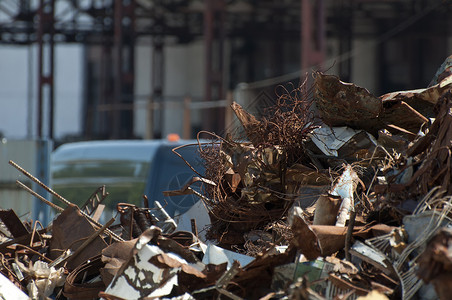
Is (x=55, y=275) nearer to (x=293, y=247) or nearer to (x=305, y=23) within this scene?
(x=293, y=247)

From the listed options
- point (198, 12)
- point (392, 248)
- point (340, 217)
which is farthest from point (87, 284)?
point (198, 12)

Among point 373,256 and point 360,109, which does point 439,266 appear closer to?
point 373,256

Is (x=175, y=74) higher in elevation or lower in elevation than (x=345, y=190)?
higher

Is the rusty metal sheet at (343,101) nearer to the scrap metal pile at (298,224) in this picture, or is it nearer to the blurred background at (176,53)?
the scrap metal pile at (298,224)

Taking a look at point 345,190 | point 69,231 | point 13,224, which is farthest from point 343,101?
point 13,224

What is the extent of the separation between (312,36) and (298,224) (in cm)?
1054

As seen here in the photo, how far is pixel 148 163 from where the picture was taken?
643 cm

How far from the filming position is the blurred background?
668 inches

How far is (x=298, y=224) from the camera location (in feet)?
7.73

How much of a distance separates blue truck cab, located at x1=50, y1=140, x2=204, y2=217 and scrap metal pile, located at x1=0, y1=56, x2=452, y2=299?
2585mm

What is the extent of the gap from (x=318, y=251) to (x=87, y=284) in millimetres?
1004

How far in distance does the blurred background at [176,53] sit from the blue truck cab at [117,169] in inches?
323

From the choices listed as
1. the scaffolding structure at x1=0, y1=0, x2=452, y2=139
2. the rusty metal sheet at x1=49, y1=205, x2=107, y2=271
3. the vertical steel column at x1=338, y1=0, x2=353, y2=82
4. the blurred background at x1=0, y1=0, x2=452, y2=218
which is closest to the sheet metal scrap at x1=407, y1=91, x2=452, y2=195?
the rusty metal sheet at x1=49, y1=205, x2=107, y2=271

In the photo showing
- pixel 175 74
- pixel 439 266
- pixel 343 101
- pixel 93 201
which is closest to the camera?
pixel 439 266
